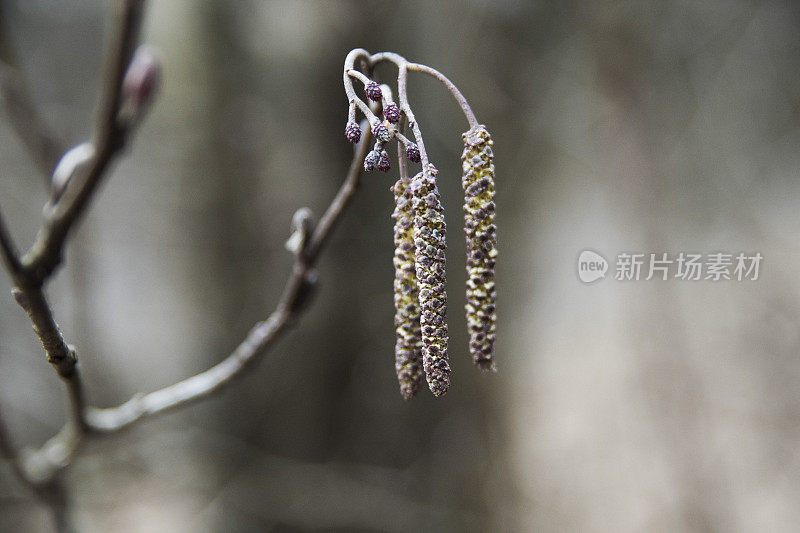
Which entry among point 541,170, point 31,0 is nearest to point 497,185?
point 541,170

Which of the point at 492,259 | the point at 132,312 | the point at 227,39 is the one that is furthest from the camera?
the point at 132,312

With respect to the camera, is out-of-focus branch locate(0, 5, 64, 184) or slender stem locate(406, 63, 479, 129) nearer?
slender stem locate(406, 63, 479, 129)

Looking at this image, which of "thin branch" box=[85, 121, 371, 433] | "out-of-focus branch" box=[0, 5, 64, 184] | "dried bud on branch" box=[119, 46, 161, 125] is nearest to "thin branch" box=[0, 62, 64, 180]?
"out-of-focus branch" box=[0, 5, 64, 184]

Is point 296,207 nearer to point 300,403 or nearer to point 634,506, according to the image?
point 300,403

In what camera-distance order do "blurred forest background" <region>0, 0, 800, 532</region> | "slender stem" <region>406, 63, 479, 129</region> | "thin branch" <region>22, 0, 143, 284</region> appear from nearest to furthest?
"thin branch" <region>22, 0, 143, 284</region> → "slender stem" <region>406, 63, 479, 129</region> → "blurred forest background" <region>0, 0, 800, 532</region>

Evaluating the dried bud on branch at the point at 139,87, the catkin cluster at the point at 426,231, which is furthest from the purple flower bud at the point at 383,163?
the dried bud on branch at the point at 139,87

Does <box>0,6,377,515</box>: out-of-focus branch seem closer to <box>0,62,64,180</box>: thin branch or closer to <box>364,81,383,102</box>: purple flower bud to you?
<box>364,81,383,102</box>: purple flower bud
